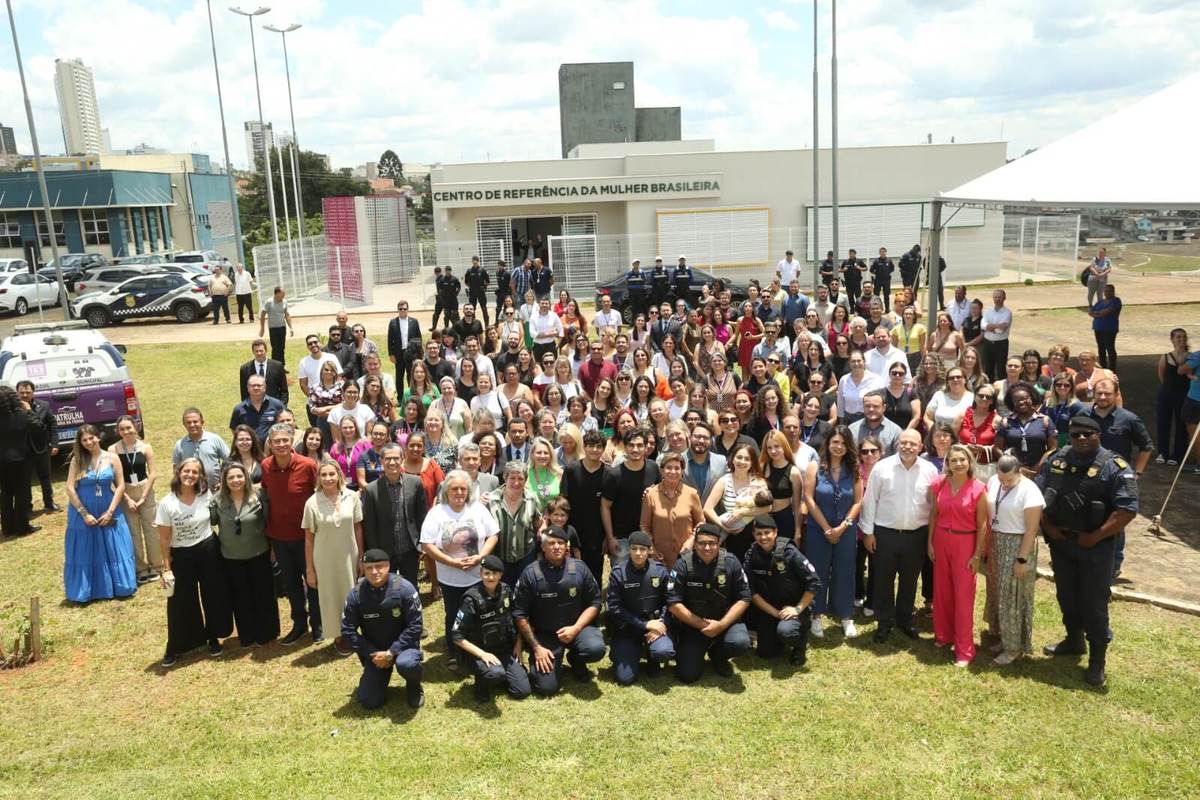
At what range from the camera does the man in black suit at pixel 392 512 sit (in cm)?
701

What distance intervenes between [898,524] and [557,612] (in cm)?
255

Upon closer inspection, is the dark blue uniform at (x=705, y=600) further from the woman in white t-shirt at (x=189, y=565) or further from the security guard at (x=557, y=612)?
the woman in white t-shirt at (x=189, y=565)

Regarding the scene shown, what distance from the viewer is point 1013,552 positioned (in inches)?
247

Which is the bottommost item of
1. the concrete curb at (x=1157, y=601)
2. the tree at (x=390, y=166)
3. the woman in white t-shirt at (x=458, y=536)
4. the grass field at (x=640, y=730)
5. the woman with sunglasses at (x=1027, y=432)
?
the grass field at (x=640, y=730)

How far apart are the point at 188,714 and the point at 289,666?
2.68 feet

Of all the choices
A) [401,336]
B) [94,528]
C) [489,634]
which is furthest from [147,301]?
[489,634]

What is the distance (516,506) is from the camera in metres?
Answer: 6.82

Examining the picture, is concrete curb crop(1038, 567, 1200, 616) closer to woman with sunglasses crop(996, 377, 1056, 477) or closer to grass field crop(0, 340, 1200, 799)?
grass field crop(0, 340, 1200, 799)

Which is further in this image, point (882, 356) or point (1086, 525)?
point (882, 356)

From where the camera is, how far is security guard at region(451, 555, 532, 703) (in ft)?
20.1

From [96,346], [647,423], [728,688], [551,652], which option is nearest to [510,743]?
[551,652]

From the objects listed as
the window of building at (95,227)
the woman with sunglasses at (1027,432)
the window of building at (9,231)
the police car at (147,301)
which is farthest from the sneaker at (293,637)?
the window of building at (9,231)

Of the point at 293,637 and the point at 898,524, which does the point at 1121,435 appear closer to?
the point at 898,524

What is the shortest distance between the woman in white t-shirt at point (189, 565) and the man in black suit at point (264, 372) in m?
3.53
